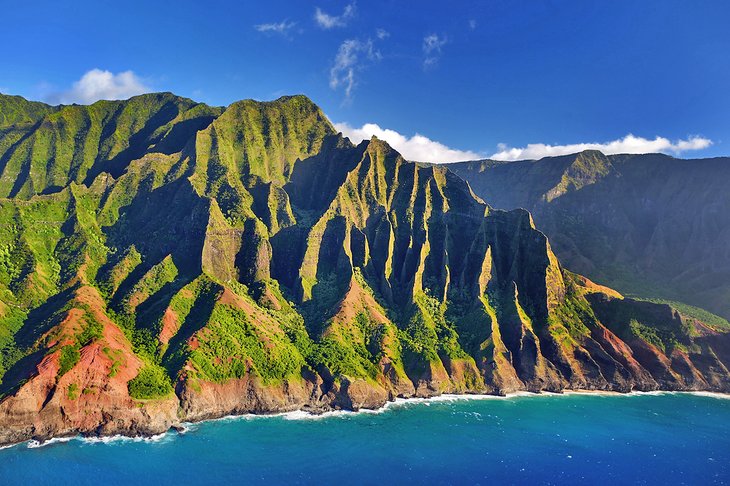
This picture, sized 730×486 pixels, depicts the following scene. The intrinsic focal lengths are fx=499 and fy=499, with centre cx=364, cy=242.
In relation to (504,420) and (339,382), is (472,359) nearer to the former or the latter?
(504,420)

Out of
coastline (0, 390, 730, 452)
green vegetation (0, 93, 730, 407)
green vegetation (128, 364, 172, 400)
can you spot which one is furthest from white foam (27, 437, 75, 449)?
green vegetation (128, 364, 172, 400)

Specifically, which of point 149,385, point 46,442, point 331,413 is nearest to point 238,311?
point 149,385

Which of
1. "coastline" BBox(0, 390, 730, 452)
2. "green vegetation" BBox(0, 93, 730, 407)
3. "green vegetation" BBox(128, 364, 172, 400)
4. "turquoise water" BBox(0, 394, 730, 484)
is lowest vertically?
"turquoise water" BBox(0, 394, 730, 484)

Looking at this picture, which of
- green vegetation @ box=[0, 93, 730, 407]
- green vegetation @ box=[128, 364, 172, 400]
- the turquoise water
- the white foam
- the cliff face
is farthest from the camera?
green vegetation @ box=[0, 93, 730, 407]

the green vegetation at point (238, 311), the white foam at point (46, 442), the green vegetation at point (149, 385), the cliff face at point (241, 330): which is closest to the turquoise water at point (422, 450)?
the white foam at point (46, 442)

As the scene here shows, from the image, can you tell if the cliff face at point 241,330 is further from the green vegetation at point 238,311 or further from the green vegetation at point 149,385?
the green vegetation at point 238,311

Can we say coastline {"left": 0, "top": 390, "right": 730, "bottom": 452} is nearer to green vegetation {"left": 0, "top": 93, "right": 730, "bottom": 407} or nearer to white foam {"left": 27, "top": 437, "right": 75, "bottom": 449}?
white foam {"left": 27, "top": 437, "right": 75, "bottom": 449}

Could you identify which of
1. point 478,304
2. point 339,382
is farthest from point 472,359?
point 339,382

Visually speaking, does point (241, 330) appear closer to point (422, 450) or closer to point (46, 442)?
point (46, 442)
